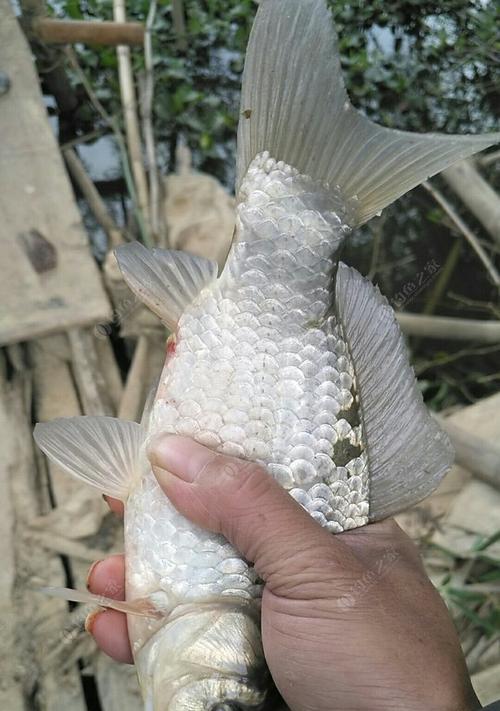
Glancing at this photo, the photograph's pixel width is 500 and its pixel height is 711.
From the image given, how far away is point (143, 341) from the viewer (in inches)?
98.7

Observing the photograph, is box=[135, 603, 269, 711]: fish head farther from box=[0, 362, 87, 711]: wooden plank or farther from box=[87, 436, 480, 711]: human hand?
box=[0, 362, 87, 711]: wooden plank

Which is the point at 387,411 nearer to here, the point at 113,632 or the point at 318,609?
the point at 318,609

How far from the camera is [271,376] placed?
115cm

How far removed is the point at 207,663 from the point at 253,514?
0.28 meters

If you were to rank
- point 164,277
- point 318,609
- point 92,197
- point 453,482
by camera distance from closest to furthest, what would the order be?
point 318,609, point 164,277, point 453,482, point 92,197

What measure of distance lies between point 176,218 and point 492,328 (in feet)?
4.99

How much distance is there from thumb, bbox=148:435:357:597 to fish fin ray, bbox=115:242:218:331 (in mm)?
270

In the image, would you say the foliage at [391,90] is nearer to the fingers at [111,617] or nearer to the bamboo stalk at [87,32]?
the bamboo stalk at [87,32]

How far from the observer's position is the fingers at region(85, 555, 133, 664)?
1502mm

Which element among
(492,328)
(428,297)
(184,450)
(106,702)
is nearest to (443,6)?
(428,297)

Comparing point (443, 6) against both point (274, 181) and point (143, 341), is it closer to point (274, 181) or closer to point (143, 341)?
point (143, 341)

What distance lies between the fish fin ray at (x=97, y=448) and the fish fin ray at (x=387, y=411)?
48cm

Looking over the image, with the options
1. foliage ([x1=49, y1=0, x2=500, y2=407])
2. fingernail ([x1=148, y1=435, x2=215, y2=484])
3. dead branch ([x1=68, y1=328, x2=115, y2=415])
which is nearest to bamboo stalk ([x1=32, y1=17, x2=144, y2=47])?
foliage ([x1=49, y1=0, x2=500, y2=407])

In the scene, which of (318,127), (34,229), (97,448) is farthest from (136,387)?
(318,127)
